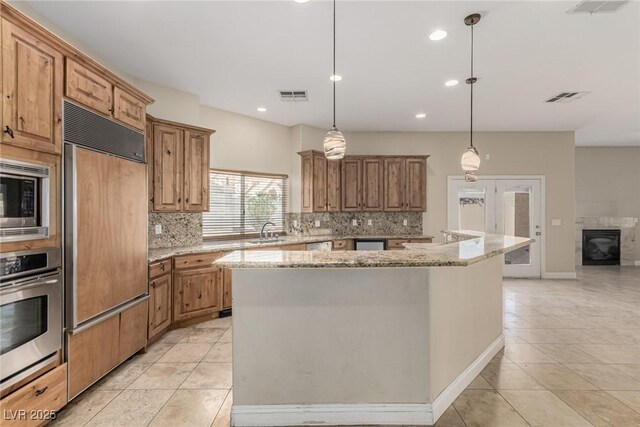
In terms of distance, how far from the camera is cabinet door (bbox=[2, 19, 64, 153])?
170 cm

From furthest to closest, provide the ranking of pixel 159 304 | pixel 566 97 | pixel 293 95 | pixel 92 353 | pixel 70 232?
pixel 566 97
pixel 293 95
pixel 159 304
pixel 92 353
pixel 70 232

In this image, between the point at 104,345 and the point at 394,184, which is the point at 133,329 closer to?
the point at 104,345

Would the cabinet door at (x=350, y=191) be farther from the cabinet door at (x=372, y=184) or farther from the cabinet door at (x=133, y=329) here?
the cabinet door at (x=133, y=329)

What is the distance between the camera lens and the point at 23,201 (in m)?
1.82

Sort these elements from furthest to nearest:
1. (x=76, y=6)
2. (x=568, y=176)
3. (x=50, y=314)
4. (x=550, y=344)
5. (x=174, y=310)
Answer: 1. (x=568, y=176)
2. (x=174, y=310)
3. (x=550, y=344)
4. (x=76, y=6)
5. (x=50, y=314)

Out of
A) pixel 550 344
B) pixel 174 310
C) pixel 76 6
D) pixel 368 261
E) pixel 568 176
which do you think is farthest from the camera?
pixel 568 176

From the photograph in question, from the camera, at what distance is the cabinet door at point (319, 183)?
18.0 feet

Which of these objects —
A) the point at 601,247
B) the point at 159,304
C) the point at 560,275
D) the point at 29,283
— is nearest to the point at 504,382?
the point at 159,304

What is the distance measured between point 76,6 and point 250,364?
3.04 metres

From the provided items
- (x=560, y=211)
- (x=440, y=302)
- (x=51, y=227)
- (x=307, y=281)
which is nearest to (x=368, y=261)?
(x=307, y=281)

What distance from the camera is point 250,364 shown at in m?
1.95

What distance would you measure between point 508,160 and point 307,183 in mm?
4124

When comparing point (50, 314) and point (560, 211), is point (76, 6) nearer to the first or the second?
point (50, 314)

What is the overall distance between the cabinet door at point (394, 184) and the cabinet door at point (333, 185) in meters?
0.89
